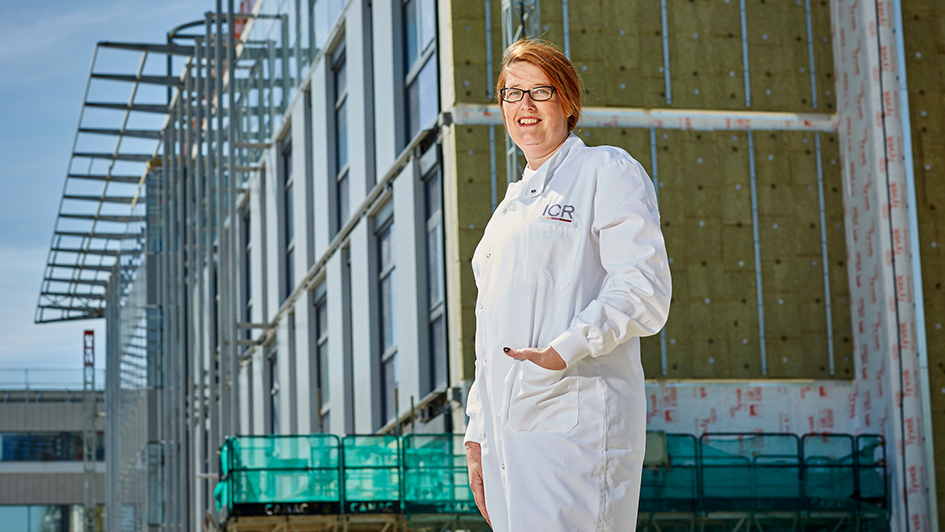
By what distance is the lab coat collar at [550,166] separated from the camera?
3.76 metres

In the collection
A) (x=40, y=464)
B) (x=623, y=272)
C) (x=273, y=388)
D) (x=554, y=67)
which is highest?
(x=554, y=67)

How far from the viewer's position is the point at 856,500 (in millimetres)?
15594

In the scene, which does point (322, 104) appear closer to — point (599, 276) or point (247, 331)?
point (247, 331)

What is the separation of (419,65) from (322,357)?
29.3 ft

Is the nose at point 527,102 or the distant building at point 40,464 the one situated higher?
the nose at point 527,102

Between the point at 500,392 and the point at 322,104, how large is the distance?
72.0 feet

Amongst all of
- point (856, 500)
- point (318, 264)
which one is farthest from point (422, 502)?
point (318, 264)

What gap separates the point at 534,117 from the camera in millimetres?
3777

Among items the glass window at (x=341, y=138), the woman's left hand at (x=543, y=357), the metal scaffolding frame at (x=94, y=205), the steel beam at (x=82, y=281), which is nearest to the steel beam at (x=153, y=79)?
the metal scaffolding frame at (x=94, y=205)

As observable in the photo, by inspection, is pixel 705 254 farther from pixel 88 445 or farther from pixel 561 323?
pixel 88 445

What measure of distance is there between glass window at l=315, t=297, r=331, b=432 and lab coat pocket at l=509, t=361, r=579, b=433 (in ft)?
71.3

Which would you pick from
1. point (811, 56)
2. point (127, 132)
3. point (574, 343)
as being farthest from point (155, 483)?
point (574, 343)

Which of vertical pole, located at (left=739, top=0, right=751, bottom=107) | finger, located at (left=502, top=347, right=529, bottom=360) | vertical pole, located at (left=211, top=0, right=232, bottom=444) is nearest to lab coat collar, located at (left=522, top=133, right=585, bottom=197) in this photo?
finger, located at (left=502, top=347, right=529, bottom=360)

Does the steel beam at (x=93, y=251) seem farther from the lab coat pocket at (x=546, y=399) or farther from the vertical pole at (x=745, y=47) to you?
the lab coat pocket at (x=546, y=399)
